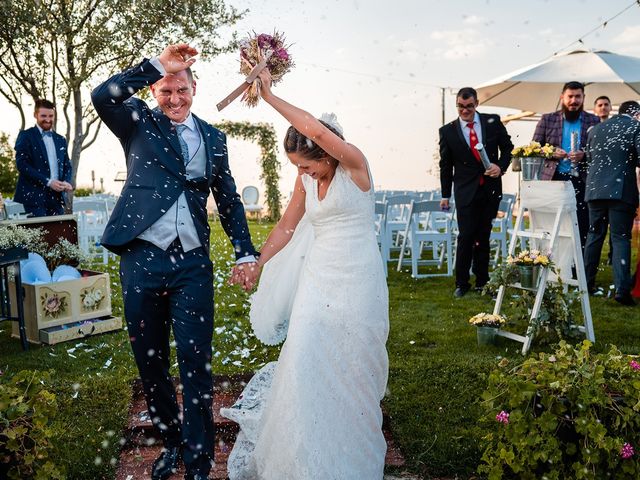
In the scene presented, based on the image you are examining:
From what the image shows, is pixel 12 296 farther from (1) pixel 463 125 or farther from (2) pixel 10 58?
(2) pixel 10 58

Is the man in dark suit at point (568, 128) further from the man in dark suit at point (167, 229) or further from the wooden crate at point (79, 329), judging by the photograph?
the man in dark suit at point (167, 229)

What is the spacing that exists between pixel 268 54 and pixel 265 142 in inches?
751

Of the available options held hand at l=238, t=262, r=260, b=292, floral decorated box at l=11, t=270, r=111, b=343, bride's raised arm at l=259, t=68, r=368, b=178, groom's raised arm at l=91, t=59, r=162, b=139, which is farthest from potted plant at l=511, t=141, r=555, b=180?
floral decorated box at l=11, t=270, r=111, b=343

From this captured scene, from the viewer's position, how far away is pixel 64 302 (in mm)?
6031

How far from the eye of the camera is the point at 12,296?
6035 millimetres

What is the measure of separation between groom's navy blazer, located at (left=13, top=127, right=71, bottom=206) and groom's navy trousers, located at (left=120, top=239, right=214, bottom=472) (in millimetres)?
4923

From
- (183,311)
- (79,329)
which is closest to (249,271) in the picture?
(183,311)

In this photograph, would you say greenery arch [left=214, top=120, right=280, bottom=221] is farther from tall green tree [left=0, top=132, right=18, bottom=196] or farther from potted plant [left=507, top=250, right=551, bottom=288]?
potted plant [left=507, top=250, right=551, bottom=288]

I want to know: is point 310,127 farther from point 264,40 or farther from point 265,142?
point 265,142

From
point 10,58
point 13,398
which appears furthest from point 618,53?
point 10,58

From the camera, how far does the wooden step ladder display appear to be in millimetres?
5266

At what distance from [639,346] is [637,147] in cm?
245

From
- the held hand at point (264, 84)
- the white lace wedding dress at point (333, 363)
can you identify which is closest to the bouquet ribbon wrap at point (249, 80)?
the held hand at point (264, 84)

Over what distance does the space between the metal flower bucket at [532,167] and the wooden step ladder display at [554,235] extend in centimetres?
8
